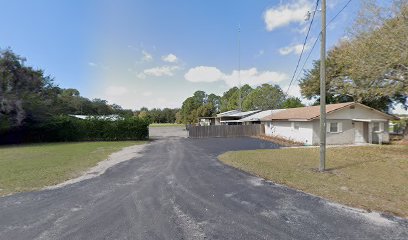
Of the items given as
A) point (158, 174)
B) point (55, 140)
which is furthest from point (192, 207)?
point (55, 140)

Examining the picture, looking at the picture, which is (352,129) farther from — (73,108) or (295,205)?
(73,108)

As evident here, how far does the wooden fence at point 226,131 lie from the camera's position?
2892 cm

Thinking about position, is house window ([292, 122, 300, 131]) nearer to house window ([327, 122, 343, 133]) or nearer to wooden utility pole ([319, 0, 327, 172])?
house window ([327, 122, 343, 133])

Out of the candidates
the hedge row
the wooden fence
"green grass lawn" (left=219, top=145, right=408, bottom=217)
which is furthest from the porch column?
the hedge row

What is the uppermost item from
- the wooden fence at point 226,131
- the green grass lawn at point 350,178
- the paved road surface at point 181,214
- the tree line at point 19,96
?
the tree line at point 19,96

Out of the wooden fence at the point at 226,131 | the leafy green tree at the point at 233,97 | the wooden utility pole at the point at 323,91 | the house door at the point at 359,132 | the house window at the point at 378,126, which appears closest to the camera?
the wooden utility pole at the point at 323,91

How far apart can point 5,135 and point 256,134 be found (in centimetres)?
2737

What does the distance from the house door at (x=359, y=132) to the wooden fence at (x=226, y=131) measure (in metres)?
11.2

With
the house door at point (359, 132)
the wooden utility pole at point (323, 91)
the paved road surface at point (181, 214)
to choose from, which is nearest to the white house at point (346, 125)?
the house door at point (359, 132)

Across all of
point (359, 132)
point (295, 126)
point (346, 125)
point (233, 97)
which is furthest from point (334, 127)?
point (233, 97)

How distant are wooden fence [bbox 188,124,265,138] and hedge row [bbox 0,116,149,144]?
629 centimetres

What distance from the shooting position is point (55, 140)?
83.9 ft

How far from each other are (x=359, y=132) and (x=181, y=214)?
2193cm

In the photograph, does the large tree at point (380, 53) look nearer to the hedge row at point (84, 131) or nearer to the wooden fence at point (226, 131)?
the wooden fence at point (226, 131)
